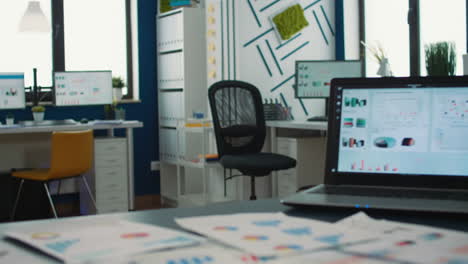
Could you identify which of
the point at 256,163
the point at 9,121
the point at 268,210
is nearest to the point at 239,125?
the point at 256,163

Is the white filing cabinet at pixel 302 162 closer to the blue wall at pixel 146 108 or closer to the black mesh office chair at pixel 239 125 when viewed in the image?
the black mesh office chair at pixel 239 125

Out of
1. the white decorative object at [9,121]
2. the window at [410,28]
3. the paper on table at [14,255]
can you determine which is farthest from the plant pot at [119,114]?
the paper on table at [14,255]

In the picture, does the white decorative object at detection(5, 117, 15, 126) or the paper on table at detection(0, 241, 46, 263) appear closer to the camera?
the paper on table at detection(0, 241, 46, 263)

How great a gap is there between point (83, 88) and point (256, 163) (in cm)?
198

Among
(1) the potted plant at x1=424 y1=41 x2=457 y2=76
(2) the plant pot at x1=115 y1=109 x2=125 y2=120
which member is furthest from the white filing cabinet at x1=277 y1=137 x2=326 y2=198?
(2) the plant pot at x1=115 y1=109 x2=125 y2=120

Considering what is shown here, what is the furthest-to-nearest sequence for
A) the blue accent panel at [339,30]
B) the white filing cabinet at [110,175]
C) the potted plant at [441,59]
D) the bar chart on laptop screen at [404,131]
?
1. the blue accent panel at [339,30]
2. the white filing cabinet at [110,175]
3. the potted plant at [441,59]
4. the bar chart on laptop screen at [404,131]

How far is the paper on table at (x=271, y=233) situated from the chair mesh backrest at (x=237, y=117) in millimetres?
3592

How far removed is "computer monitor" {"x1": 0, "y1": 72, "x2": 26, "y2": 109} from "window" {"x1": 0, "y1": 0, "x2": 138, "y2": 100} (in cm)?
41

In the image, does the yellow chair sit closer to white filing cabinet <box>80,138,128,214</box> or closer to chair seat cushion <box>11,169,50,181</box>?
chair seat cushion <box>11,169,50,181</box>

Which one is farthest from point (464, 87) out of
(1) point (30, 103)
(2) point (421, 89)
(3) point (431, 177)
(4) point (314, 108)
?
(4) point (314, 108)

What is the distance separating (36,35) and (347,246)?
17.6 feet

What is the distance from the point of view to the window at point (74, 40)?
565 cm

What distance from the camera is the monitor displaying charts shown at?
5.23m

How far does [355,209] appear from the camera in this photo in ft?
3.68
